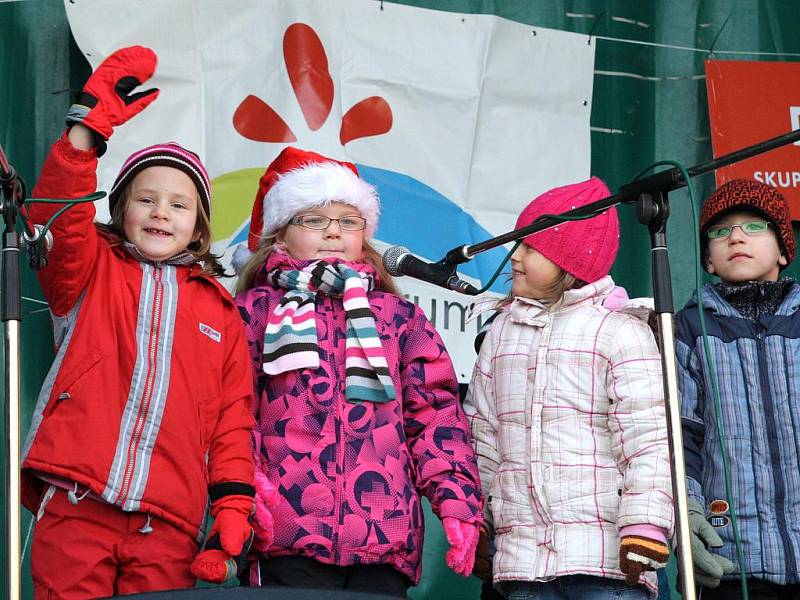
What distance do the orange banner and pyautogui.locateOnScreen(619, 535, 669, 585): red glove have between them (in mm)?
1938

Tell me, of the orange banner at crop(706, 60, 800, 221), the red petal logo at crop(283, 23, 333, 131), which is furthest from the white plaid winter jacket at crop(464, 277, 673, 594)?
the orange banner at crop(706, 60, 800, 221)

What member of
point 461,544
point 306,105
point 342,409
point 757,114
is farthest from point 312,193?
point 757,114

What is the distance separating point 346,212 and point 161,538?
103 centimetres

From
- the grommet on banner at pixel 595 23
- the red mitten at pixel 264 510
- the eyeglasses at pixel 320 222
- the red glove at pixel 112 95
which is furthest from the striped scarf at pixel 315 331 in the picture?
the grommet on banner at pixel 595 23

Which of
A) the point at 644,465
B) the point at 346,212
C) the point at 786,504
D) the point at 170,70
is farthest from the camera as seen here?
the point at 170,70

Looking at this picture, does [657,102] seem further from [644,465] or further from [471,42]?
[644,465]

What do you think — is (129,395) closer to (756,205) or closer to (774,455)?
(774,455)

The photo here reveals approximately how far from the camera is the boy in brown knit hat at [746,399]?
2.94 meters

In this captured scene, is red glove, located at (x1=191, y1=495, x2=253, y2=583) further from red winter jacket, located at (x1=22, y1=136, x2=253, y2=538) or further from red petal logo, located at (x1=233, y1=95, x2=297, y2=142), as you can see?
red petal logo, located at (x1=233, y1=95, x2=297, y2=142)

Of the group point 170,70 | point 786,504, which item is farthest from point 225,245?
point 786,504

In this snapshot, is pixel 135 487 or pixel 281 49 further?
pixel 281 49

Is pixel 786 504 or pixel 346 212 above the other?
pixel 346 212

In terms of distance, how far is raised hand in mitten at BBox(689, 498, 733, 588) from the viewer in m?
2.88

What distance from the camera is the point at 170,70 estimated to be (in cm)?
363
